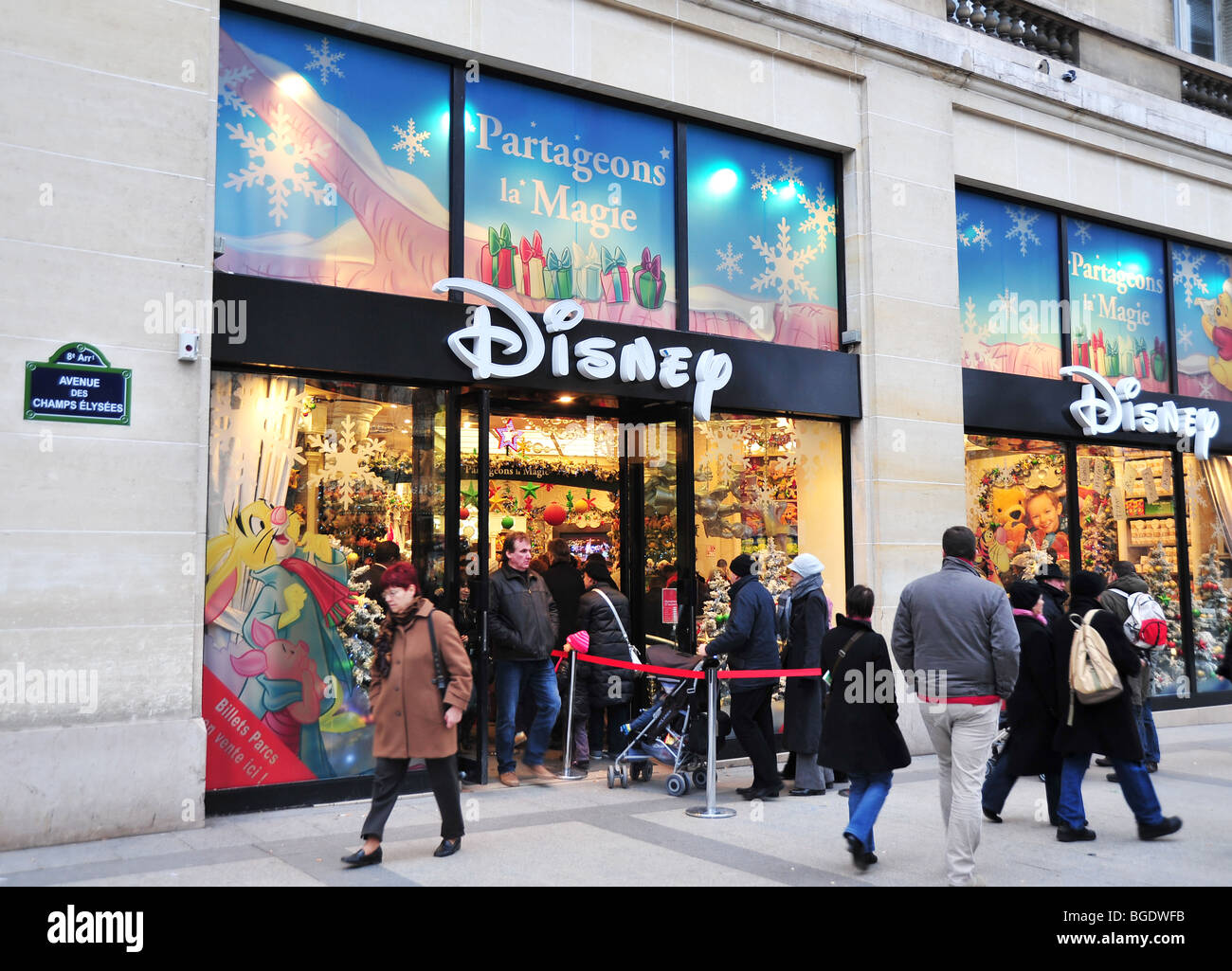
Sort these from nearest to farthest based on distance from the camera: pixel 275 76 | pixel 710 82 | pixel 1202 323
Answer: pixel 275 76 < pixel 710 82 < pixel 1202 323

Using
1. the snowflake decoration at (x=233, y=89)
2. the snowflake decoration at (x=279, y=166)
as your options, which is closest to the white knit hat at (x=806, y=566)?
the snowflake decoration at (x=279, y=166)

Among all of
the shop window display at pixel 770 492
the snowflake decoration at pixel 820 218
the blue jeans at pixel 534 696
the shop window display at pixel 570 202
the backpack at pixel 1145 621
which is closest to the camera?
the blue jeans at pixel 534 696

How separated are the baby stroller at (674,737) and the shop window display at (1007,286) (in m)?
5.67

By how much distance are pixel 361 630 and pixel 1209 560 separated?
1169 cm

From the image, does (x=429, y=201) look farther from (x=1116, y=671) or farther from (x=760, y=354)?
(x=1116, y=671)

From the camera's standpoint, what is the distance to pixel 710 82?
425 inches

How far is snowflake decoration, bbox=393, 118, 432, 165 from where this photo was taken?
9.20m

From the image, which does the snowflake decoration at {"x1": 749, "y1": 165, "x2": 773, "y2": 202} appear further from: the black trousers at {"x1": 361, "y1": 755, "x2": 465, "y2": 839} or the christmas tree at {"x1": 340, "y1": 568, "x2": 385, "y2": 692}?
the black trousers at {"x1": 361, "y1": 755, "x2": 465, "y2": 839}

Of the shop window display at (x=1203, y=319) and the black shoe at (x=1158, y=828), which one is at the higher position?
the shop window display at (x=1203, y=319)

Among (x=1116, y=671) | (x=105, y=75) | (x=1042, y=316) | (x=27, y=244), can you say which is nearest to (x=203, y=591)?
(x=27, y=244)

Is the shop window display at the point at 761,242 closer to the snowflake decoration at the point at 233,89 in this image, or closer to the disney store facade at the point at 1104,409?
the disney store facade at the point at 1104,409

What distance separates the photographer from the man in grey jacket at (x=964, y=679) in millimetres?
6262

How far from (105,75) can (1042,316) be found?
10466mm

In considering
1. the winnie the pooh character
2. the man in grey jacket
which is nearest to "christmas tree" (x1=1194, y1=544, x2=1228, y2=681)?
the winnie the pooh character
